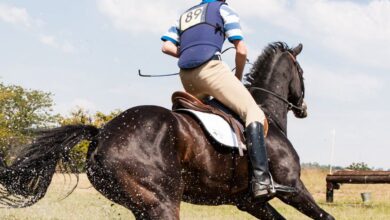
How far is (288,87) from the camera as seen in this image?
8.78 meters

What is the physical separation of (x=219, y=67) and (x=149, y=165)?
1624 millimetres

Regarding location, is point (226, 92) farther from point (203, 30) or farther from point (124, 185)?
point (124, 185)

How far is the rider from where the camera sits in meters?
6.86

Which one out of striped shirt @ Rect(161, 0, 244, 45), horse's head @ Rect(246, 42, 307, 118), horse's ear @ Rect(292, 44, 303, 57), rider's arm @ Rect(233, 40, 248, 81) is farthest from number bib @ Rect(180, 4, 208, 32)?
horse's ear @ Rect(292, 44, 303, 57)

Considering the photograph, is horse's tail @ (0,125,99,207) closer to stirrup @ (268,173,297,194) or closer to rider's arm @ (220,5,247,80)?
rider's arm @ (220,5,247,80)

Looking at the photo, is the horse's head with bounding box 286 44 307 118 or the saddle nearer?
the saddle

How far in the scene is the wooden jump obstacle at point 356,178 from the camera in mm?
19438

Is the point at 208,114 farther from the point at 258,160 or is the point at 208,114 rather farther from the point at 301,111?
the point at 301,111

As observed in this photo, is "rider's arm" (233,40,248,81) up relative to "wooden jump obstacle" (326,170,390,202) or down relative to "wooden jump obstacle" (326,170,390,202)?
up

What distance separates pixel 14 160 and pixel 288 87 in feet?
13.2

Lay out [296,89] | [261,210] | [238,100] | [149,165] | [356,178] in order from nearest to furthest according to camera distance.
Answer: [149,165]
[238,100]
[261,210]
[296,89]
[356,178]

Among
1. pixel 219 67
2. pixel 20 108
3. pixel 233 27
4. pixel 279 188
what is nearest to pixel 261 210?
pixel 279 188

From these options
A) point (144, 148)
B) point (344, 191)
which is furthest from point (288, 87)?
point (344, 191)

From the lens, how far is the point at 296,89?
8.87 metres
